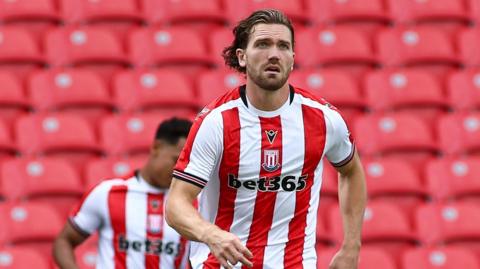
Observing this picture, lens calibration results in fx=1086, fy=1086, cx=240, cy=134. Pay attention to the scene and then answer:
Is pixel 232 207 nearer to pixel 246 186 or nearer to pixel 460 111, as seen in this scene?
pixel 246 186

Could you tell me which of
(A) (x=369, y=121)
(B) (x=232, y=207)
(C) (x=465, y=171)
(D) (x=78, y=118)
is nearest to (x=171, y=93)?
(D) (x=78, y=118)

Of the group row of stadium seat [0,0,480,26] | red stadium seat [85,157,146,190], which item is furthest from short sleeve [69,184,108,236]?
row of stadium seat [0,0,480,26]

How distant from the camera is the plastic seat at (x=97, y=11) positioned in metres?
8.85

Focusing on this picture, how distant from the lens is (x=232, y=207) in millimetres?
4113

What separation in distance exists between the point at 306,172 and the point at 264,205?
0.69ft

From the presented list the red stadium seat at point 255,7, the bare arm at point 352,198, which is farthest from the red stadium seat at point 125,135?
the bare arm at point 352,198

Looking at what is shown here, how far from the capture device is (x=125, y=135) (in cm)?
759

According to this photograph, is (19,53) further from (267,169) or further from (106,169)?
(267,169)

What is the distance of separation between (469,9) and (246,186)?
5776 mm

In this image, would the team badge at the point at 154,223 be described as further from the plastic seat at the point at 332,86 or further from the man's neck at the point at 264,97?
the plastic seat at the point at 332,86

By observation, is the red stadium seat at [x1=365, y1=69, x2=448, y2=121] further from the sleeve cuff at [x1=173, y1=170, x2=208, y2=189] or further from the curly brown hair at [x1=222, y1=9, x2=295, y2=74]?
the sleeve cuff at [x1=173, y1=170, x2=208, y2=189]

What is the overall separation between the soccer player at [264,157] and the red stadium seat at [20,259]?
7.88 feet

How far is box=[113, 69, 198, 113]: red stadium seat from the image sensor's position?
7.99 meters

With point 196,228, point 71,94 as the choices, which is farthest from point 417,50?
point 196,228
